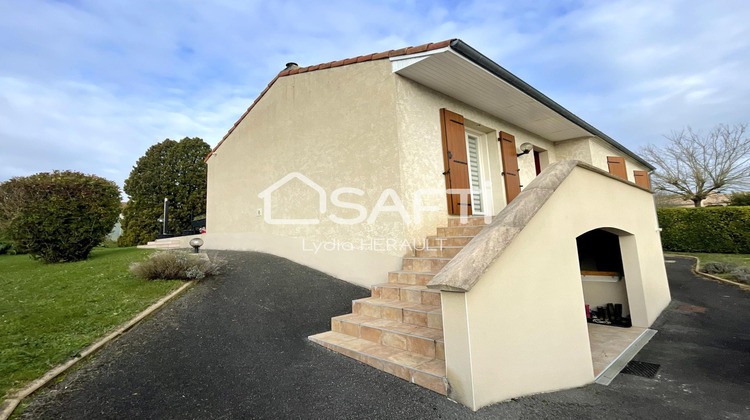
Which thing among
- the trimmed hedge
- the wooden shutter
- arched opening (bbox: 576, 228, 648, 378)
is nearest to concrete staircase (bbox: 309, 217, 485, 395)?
the wooden shutter

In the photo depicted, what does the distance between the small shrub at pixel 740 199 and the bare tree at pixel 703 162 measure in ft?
5.98

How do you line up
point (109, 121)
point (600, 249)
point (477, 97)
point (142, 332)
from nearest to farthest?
point (142, 332)
point (600, 249)
point (477, 97)
point (109, 121)

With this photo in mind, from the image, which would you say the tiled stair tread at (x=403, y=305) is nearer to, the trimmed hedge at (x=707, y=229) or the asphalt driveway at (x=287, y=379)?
the asphalt driveway at (x=287, y=379)

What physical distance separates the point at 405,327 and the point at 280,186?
473 centimetres

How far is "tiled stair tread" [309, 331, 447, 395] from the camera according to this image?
2268mm

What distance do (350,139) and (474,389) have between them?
169 inches

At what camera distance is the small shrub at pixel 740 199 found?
45.8 feet

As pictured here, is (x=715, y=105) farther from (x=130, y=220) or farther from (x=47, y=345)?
(x=130, y=220)

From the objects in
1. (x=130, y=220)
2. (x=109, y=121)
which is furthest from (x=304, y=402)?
(x=130, y=220)

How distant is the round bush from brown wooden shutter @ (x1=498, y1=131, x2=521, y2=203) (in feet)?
32.3

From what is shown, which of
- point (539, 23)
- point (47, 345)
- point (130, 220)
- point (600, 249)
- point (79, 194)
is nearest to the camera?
point (47, 345)

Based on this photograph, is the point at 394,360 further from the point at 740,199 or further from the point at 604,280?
the point at 740,199

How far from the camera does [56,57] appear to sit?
24.1 feet

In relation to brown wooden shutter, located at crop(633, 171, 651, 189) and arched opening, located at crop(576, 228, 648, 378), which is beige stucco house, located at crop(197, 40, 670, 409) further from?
brown wooden shutter, located at crop(633, 171, 651, 189)
